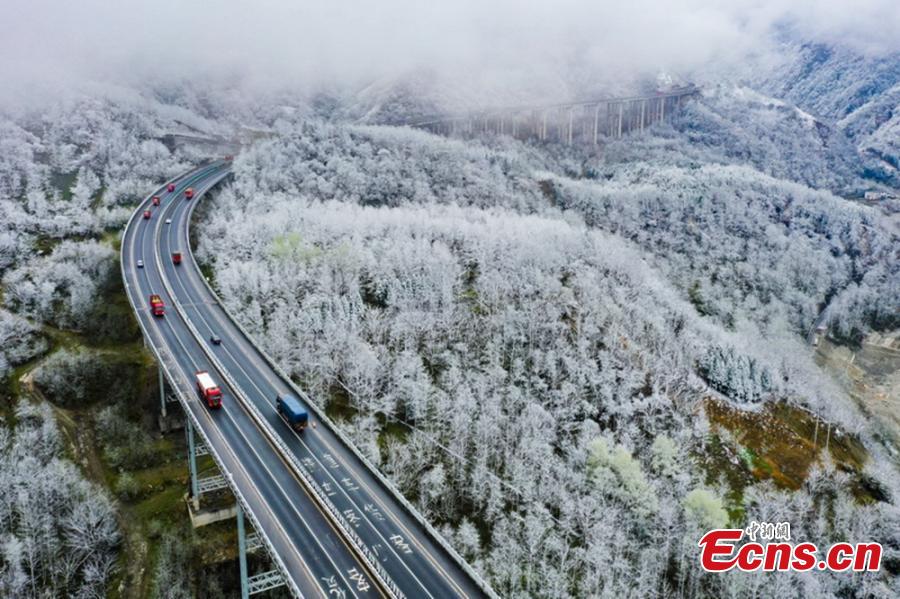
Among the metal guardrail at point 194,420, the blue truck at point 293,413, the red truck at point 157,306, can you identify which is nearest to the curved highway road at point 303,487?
the metal guardrail at point 194,420

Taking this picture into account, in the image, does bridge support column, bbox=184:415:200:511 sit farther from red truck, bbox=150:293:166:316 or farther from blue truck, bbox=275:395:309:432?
red truck, bbox=150:293:166:316

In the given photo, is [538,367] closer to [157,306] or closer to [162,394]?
[162,394]

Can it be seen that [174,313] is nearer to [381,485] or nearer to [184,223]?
[184,223]

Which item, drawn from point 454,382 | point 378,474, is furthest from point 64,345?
point 378,474

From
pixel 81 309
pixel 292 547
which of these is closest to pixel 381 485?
pixel 292 547

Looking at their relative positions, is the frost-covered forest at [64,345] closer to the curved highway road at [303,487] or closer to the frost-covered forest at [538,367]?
the curved highway road at [303,487]

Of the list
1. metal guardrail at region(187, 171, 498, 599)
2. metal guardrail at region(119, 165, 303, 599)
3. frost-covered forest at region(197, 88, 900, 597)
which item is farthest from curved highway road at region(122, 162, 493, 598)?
frost-covered forest at region(197, 88, 900, 597)
